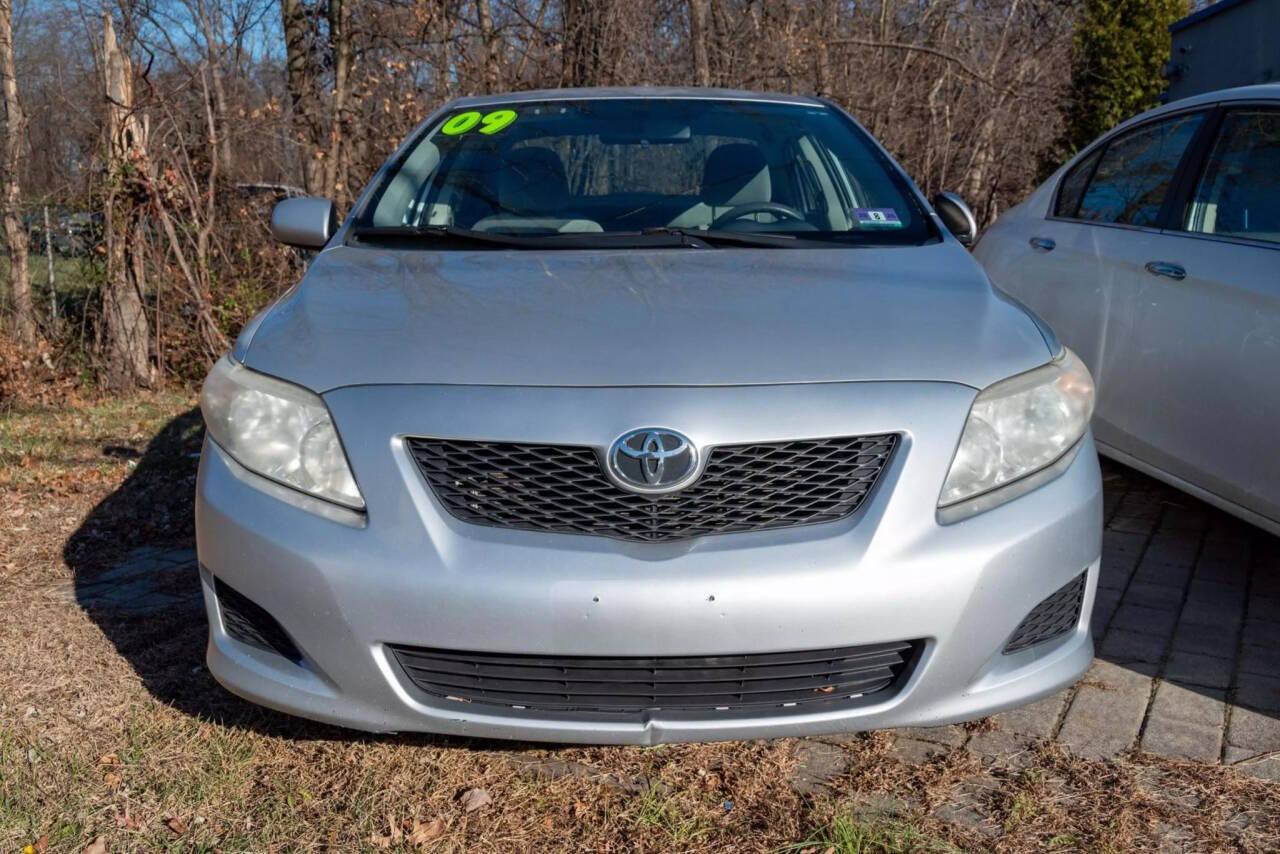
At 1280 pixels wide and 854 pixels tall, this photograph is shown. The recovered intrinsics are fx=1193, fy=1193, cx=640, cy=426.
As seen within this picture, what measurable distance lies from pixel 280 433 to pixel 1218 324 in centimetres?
278

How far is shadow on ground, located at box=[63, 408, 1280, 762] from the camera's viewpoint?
3072 millimetres

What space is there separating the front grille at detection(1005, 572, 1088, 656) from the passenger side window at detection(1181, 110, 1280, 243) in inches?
68.0

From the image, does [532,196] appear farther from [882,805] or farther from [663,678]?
[882,805]

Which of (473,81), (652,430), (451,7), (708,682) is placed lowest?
(708,682)

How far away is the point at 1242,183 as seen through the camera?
12.7ft

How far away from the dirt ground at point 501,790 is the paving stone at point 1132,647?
64cm

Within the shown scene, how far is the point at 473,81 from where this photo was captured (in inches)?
374

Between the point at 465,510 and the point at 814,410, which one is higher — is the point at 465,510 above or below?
below

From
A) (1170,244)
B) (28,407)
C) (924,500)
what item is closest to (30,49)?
(28,407)

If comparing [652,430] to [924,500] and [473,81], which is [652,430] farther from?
[473,81]

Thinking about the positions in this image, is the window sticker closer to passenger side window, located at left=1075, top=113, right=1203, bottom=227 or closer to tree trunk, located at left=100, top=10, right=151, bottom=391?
passenger side window, located at left=1075, top=113, right=1203, bottom=227

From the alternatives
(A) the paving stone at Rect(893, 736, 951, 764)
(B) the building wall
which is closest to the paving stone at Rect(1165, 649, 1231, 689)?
(A) the paving stone at Rect(893, 736, 951, 764)

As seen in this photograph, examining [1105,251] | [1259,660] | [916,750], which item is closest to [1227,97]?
[1105,251]

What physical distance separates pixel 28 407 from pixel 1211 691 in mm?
6946
